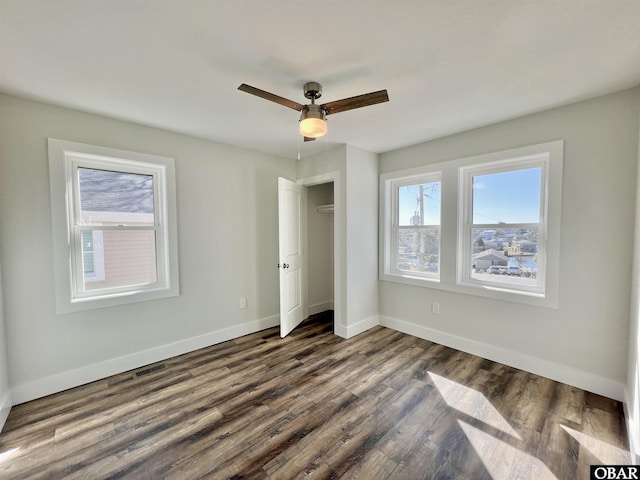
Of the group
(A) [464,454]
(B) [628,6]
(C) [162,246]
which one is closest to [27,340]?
(C) [162,246]

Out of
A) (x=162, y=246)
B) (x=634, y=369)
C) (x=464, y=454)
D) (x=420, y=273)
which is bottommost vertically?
(x=464, y=454)

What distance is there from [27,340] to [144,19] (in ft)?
8.59

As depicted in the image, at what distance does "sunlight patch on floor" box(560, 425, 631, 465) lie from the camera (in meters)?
1.62

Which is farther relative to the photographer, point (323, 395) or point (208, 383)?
point (208, 383)

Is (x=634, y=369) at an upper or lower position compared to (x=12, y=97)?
lower

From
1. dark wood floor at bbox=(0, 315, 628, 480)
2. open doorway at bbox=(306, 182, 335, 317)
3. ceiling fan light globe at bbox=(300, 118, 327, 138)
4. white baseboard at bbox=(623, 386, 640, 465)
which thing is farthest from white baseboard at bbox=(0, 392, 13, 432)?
white baseboard at bbox=(623, 386, 640, 465)

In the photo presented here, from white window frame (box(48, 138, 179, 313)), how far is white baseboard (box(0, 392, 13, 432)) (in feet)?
2.17

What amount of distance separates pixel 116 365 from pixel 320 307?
279cm

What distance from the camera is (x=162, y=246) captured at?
2951 millimetres

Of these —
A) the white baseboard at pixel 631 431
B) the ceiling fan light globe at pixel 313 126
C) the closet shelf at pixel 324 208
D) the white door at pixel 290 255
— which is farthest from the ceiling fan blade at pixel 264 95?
the white baseboard at pixel 631 431

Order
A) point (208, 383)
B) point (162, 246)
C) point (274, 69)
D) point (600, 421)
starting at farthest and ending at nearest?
1. point (162, 246)
2. point (208, 383)
3. point (600, 421)
4. point (274, 69)

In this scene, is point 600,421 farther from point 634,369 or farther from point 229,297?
point 229,297

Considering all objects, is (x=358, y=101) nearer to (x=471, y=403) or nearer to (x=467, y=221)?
(x=467, y=221)

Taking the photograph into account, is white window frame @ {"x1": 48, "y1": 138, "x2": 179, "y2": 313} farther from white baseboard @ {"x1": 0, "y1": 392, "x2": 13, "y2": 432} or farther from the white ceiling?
white baseboard @ {"x1": 0, "y1": 392, "x2": 13, "y2": 432}
